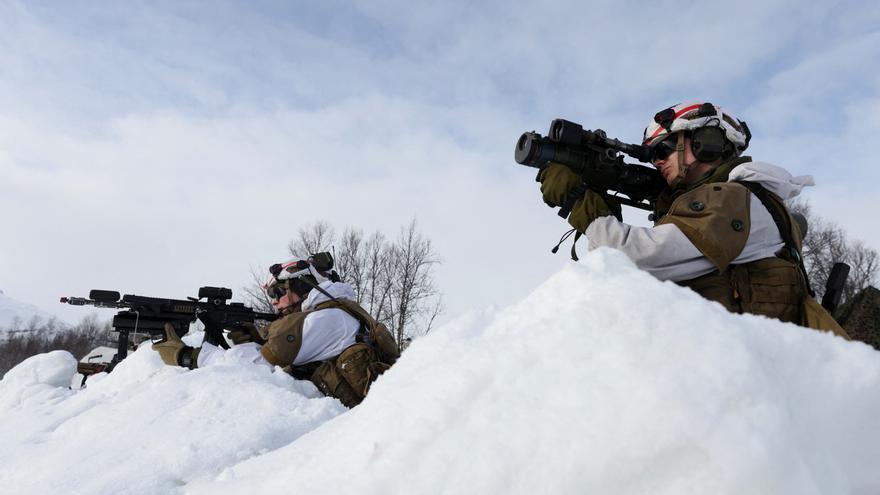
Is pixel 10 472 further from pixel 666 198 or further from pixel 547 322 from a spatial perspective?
pixel 666 198

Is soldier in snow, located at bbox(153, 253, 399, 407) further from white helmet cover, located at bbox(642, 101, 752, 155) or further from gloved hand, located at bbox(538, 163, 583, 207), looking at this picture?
white helmet cover, located at bbox(642, 101, 752, 155)

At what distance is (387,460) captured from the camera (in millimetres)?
1132

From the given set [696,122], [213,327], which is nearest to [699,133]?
[696,122]

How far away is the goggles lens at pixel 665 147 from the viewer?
2.78m

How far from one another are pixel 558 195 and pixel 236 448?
1793mm

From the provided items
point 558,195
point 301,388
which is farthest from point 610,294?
point 301,388

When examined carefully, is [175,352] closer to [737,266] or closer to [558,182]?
[558,182]

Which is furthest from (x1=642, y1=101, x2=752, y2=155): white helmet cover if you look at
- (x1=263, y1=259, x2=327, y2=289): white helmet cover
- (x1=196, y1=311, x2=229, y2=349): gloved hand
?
(x1=196, y1=311, x2=229, y2=349): gloved hand

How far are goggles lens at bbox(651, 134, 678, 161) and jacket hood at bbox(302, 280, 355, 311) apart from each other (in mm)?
3797

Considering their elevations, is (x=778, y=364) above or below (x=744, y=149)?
below

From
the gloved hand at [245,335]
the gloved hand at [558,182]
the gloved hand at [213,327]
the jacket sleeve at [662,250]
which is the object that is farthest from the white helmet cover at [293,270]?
the jacket sleeve at [662,250]

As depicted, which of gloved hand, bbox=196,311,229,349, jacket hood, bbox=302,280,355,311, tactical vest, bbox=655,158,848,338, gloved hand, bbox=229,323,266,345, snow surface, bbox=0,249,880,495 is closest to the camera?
snow surface, bbox=0,249,880,495

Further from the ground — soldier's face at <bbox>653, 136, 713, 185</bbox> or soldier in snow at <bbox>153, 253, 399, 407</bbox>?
soldier's face at <bbox>653, 136, 713, 185</bbox>

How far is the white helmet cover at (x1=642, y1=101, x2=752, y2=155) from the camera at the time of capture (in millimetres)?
2719
